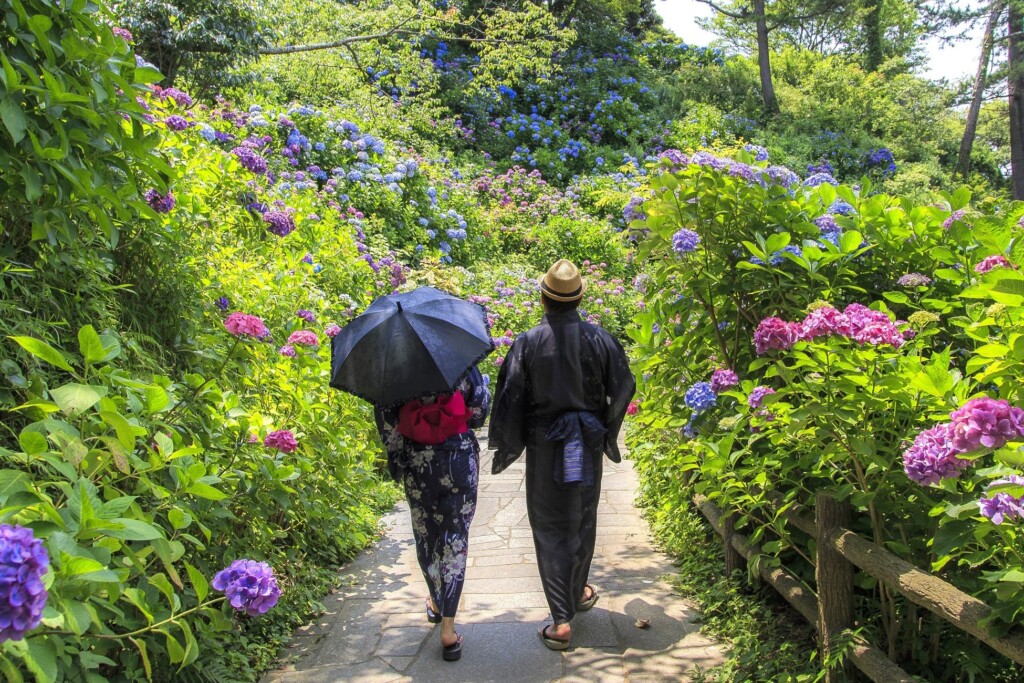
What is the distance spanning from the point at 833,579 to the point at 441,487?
1.70m

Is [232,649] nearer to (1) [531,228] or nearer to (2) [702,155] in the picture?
(2) [702,155]

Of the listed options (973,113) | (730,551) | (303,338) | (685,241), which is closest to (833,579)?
(730,551)

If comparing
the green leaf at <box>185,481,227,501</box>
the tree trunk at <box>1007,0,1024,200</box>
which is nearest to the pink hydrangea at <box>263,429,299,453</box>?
the green leaf at <box>185,481,227,501</box>

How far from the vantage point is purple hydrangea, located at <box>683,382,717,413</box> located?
128 inches

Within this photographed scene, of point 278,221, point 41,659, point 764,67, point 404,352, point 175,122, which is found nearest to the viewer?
point 41,659

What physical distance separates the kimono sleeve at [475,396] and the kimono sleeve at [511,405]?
102 millimetres

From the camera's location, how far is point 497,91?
18031 mm

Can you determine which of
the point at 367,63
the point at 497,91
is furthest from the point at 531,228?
the point at 497,91

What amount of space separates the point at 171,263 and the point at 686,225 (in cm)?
228

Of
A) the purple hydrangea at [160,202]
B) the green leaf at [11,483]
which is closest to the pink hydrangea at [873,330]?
the green leaf at [11,483]

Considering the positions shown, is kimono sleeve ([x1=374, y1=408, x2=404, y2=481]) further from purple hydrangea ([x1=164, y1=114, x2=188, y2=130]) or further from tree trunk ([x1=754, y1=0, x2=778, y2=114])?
tree trunk ([x1=754, y1=0, x2=778, y2=114])

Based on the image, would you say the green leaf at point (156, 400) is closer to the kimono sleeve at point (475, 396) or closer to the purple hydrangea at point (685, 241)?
the kimono sleeve at point (475, 396)

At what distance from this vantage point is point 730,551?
3.94m

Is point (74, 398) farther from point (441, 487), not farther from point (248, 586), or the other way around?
point (441, 487)
